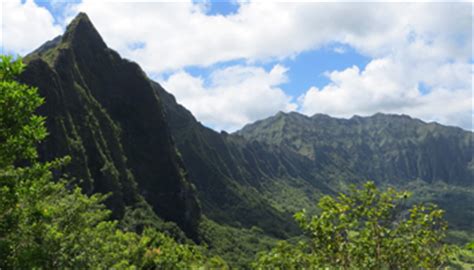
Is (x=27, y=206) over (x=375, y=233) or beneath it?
over

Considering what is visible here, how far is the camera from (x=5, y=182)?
650 inches

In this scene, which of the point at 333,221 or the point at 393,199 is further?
the point at 333,221

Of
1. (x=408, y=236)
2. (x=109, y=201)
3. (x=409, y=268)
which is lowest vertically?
(x=409, y=268)

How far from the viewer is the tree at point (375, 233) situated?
1344cm

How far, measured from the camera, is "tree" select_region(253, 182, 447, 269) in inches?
529

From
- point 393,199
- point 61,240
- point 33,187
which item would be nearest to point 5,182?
point 33,187

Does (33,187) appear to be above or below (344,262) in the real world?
above

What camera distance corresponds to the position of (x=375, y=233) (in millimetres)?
13727

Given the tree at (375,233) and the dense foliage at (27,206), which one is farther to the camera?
the dense foliage at (27,206)

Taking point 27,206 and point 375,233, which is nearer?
point 375,233

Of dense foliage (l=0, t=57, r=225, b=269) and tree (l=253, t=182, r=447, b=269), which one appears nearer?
tree (l=253, t=182, r=447, b=269)

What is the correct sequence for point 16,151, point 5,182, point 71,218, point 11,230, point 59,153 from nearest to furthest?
point 16,151 → point 5,182 → point 11,230 → point 71,218 → point 59,153

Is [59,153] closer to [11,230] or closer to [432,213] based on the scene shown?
[11,230]

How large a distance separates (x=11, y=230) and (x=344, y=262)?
46.6ft
